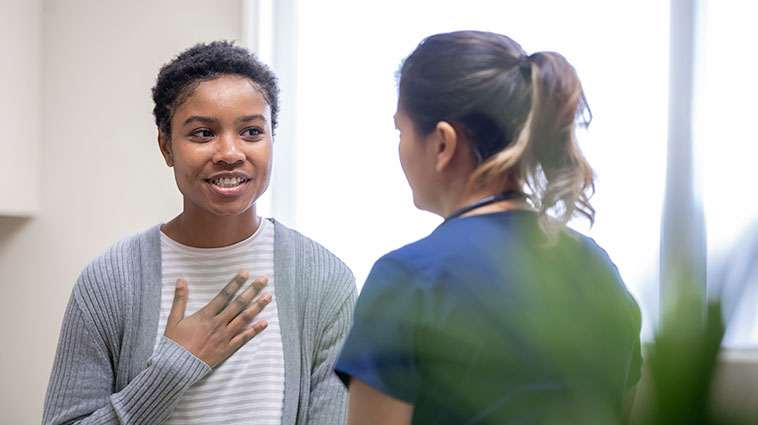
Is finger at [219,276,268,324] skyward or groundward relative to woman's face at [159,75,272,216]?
groundward

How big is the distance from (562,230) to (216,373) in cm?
68

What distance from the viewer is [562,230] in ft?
1.99

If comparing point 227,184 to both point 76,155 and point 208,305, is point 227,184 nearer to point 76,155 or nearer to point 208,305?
point 208,305

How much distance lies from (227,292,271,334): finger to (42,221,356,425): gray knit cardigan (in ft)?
0.09

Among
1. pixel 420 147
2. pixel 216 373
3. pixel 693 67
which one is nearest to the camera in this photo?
pixel 693 67

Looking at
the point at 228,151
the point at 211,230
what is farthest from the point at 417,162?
the point at 211,230

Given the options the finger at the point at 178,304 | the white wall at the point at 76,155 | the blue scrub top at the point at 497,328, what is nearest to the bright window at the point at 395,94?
the white wall at the point at 76,155

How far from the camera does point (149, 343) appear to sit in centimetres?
109

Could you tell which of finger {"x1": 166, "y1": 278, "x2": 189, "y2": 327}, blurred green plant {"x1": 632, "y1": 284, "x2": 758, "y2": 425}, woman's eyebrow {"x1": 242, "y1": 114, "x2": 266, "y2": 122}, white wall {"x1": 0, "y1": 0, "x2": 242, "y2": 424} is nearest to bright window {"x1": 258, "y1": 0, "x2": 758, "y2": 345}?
white wall {"x1": 0, "y1": 0, "x2": 242, "y2": 424}

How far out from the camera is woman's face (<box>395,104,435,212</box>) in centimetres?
71

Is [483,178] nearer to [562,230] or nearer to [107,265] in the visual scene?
[562,230]

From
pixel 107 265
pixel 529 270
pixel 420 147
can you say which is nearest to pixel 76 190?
pixel 107 265

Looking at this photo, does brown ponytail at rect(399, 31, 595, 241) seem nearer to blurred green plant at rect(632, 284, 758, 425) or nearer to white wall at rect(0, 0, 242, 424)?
blurred green plant at rect(632, 284, 758, 425)

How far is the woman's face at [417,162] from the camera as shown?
2.34ft
